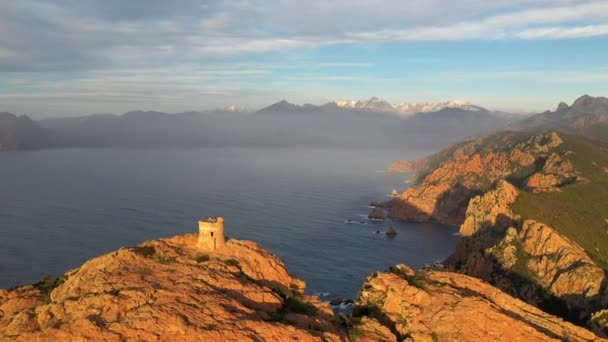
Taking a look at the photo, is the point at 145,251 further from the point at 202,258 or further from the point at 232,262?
the point at 232,262

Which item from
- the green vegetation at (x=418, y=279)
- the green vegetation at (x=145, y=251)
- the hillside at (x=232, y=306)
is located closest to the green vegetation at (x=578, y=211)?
the green vegetation at (x=418, y=279)

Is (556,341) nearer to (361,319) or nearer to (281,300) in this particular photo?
(361,319)

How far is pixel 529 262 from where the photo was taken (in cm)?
13100

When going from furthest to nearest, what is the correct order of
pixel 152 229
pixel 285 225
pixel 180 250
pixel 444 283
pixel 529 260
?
pixel 285 225, pixel 152 229, pixel 529 260, pixel 444 283, pixel 180 250

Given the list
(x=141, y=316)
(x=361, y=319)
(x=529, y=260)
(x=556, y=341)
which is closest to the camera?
(x=141, y=316)

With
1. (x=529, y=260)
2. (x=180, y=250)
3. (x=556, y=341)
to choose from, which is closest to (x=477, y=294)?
(x=556, y=341)

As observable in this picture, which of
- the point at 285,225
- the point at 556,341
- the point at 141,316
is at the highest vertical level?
the point at 141,316

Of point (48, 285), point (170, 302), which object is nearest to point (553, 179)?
point (170, 302)

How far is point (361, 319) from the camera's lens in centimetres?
5956

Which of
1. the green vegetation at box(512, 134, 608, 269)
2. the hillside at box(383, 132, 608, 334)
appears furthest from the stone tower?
the green vegetation at box(512, 134, 608, 269)

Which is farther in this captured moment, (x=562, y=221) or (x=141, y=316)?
(x=562, y=221)

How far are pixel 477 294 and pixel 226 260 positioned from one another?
31.8m

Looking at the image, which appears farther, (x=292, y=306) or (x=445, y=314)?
(x=445, y=314)

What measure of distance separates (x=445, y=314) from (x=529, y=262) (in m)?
83.8
